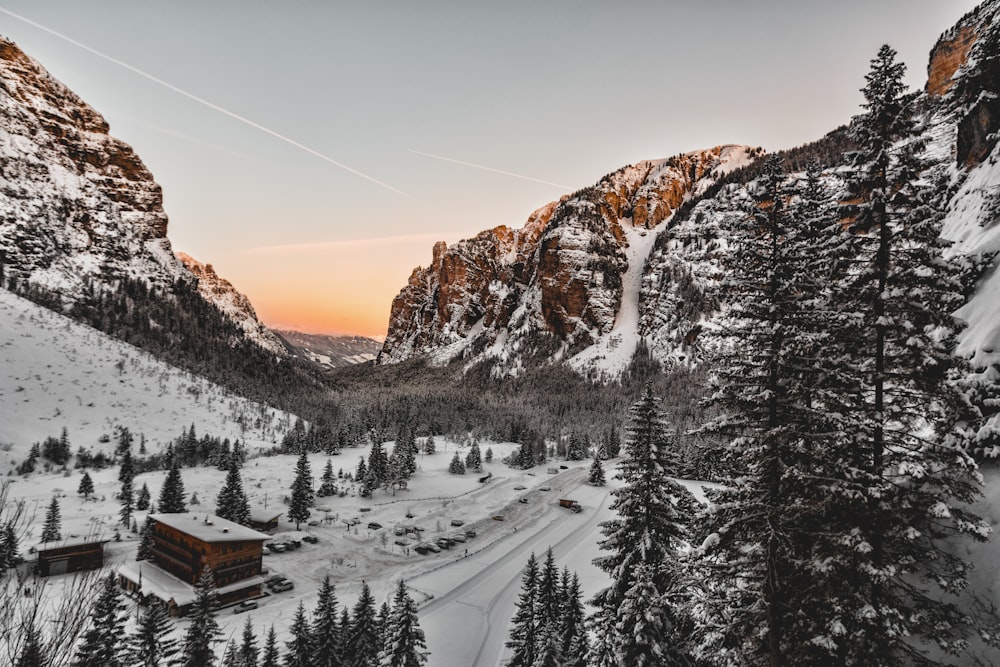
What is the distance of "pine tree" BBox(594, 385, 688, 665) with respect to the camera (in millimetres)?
16419

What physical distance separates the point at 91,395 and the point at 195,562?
283 feet

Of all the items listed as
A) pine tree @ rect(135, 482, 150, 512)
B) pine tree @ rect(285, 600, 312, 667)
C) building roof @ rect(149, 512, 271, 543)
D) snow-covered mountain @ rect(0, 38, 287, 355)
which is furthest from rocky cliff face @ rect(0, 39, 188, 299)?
pine tree @ rect(285, 600, 312, 667)

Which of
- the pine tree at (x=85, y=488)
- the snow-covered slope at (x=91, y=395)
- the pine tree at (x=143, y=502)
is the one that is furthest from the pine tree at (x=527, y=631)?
the snow-covered slope at (x=91, y=395)

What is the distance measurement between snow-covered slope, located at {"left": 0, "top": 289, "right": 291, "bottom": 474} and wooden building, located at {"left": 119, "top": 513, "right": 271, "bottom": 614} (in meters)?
51.9

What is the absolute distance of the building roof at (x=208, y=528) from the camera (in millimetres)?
41938

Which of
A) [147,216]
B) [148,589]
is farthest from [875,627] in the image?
[147,216]

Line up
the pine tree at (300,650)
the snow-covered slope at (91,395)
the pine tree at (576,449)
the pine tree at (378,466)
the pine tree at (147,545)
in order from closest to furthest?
the pine tree at (300,650), the pine tree at (147,545), the pine tree at (378,466), the snow-covered slope at (91,395), the pine tree at (576,449)

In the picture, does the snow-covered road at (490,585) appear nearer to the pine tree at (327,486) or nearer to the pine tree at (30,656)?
the pine tree at (30,656)

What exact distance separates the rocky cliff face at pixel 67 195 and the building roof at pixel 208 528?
448 ft

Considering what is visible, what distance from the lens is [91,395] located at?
101562 millimetres

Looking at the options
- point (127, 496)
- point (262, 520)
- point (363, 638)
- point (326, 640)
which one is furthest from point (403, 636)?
point (127, 496)

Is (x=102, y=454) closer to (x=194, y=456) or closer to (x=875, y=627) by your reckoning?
(x=194, y=456)

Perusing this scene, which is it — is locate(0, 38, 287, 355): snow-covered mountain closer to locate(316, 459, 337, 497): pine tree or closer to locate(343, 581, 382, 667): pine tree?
locate(316, 459, 337, 497): pine tree

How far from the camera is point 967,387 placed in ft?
39.4
